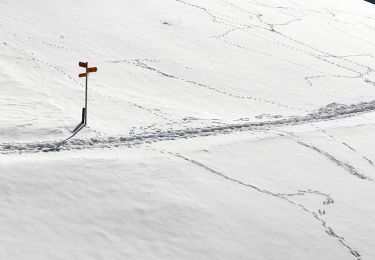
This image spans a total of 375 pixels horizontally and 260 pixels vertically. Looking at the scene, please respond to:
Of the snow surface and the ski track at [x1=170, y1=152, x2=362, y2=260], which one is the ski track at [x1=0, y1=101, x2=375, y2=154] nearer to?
the snow surface

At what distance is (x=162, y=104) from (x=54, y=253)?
4095 millimetres

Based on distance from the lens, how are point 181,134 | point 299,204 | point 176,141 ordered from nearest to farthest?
point 299,204 < point 176,141 < point 181,134

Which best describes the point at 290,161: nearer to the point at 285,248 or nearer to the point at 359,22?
the point at 285,248

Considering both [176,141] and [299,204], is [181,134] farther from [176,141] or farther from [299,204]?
[299,204]

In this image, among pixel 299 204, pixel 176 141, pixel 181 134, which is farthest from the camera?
pixel 181 134

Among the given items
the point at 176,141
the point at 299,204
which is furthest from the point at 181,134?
the point at 299,204

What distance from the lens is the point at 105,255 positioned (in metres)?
4.40

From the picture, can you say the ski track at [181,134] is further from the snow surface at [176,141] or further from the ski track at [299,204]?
the ski track at [299,204]

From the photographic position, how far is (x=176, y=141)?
21.7 ft

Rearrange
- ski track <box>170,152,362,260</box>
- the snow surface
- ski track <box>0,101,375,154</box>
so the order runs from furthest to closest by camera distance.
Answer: ski track <box>0,101,375,154</box> → ski track <box>170,152,362,260</box> → the snow surface

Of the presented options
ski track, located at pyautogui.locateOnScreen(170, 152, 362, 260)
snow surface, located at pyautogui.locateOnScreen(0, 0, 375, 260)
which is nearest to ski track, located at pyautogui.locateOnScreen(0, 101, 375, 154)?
snow surface, located at pyautogui.locateOnScreen(0, 0, 375, 260)

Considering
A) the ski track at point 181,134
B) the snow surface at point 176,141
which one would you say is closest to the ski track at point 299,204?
the snow surface at point 176,141

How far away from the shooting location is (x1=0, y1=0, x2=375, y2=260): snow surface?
4.80 meters

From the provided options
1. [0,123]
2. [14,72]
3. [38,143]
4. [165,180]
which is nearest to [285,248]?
[165,180]
